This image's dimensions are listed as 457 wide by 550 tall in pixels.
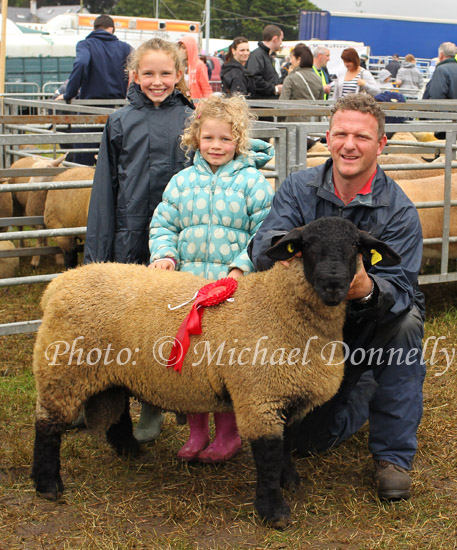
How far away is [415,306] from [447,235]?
8.56 ft

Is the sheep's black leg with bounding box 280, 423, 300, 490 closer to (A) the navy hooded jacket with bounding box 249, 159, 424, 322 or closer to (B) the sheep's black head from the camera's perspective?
(A) the navy hooded jacket with bounding box 249, 159, 424, 322

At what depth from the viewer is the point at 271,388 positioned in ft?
8.77

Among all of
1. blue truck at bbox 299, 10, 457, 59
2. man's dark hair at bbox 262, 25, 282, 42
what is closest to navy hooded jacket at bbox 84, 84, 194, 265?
man's dark hair at bbox 262, 25, 282, 42

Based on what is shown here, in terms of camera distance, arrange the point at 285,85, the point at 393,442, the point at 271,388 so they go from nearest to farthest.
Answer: the point at 271,388, the point at 393,442, the point at 285,85

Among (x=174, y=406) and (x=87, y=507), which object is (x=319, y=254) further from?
(x=87, y=507)

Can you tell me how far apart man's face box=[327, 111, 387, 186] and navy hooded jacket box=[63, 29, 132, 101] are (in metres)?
5.53

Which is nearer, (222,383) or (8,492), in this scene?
(222,383)

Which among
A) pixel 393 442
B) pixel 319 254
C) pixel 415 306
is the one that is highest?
pixel 319 254

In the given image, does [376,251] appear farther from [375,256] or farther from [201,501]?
[201,501]

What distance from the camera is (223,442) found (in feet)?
10.9

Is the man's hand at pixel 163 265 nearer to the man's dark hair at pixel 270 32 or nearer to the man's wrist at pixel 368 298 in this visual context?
the man's wrist at pixel 368 298

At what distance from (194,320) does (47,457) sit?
870 millimetres

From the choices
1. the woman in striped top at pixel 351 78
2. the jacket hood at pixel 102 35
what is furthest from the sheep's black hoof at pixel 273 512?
the woman in striped top at pixel 351 78

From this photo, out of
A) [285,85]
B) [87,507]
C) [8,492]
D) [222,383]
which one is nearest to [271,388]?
[222,383]
